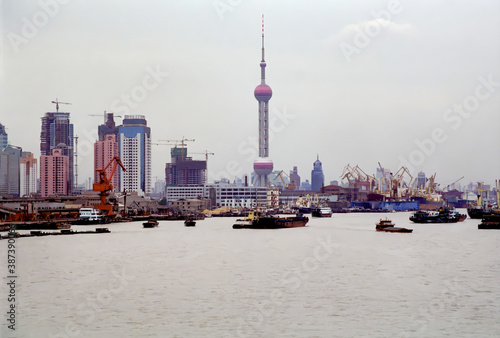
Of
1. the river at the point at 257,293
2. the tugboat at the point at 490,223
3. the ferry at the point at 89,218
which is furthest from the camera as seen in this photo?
the ferry at the point at 89,218

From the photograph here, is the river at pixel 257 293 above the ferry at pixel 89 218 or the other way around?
the other way around

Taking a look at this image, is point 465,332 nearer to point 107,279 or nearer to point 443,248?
point 107,279

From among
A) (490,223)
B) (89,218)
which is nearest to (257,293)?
(490,223)

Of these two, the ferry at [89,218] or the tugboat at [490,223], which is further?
the ferry at [89,218]

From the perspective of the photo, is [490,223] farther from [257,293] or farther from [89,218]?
[257,293]

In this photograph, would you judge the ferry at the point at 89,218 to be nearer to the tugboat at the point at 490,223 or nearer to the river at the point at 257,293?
the river at the point at 257,293

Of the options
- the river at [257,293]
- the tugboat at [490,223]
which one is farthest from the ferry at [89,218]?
the tugboat at [490,223]

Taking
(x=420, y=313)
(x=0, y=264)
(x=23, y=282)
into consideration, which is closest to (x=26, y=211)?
(x=0, y=264)

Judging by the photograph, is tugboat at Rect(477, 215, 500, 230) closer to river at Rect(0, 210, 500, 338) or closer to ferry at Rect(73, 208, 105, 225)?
river at Rect(0, 210, 500, 338)
